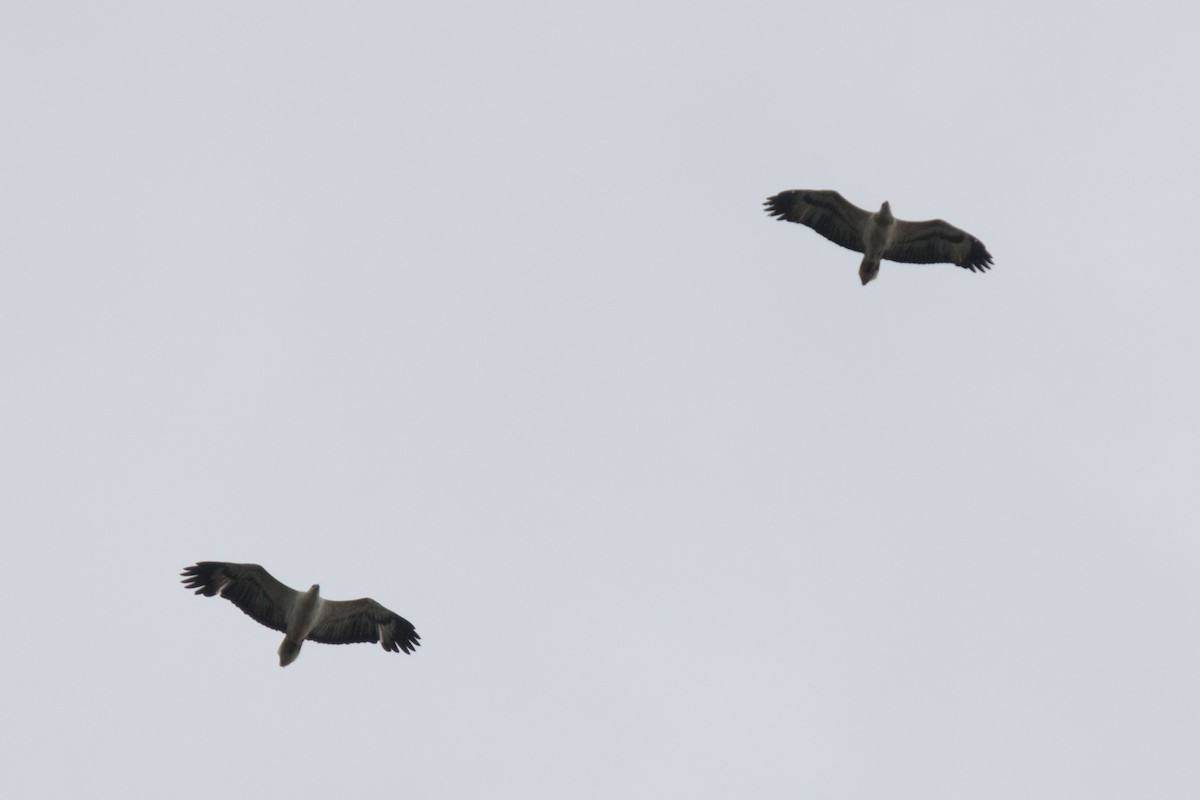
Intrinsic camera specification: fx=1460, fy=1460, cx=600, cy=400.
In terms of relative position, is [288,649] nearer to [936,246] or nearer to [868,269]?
[868,269]

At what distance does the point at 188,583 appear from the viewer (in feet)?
86.8

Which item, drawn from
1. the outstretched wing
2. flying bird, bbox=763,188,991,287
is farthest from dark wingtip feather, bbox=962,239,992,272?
the outstretched wing

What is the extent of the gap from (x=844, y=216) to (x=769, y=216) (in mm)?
1531

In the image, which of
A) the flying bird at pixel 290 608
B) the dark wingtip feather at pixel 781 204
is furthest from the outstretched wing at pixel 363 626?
the dark wingtip feather at pixel 781 204

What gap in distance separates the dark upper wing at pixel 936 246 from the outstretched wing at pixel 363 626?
1202cm

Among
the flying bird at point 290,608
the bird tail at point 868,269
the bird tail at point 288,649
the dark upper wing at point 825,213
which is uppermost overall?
the dark upper wing at point 825,213

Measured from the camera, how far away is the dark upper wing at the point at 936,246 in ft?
96.4

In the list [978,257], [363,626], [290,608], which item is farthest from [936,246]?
[290,608]

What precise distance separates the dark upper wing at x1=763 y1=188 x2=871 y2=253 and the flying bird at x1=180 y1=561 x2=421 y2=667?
11168 millimetres

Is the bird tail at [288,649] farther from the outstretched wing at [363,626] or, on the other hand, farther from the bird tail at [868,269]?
the bird tail at [868,269]

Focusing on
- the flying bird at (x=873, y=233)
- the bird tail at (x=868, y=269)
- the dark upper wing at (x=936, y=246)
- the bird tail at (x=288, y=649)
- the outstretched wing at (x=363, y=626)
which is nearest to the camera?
the bird tail at (x=288, y=649)

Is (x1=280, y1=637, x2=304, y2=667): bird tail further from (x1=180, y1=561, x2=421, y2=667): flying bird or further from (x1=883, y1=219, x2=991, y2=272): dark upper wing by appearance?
(x1=883, y1=219, x2=991, y2=272): dark upper wing

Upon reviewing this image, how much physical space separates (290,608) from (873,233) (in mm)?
13245

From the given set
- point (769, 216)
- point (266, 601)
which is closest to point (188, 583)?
point (266, 601)
